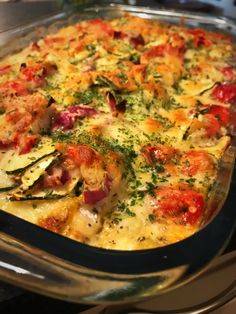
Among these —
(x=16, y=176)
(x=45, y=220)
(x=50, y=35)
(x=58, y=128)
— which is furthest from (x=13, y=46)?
(x=45, y=220)

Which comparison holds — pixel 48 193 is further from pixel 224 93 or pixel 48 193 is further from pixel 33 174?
pixel 224 93

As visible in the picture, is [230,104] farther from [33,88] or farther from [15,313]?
[15,313]

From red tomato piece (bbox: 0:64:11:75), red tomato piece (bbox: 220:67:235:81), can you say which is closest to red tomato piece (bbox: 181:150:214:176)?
red tomato piece (bbox: 220:67:235:81)

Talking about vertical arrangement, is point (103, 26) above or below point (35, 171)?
above

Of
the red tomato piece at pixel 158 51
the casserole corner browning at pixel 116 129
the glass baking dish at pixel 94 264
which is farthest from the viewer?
the red tomato piece at pixel 158 51

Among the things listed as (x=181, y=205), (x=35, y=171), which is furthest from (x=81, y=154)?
(x=181, y=205)

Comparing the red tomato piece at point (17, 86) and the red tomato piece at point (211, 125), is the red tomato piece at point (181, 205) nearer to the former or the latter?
the red tomato piece at point (211, 125)

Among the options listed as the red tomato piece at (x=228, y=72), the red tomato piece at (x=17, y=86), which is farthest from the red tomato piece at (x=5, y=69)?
the red tomato piece at (x=228, y=72)
